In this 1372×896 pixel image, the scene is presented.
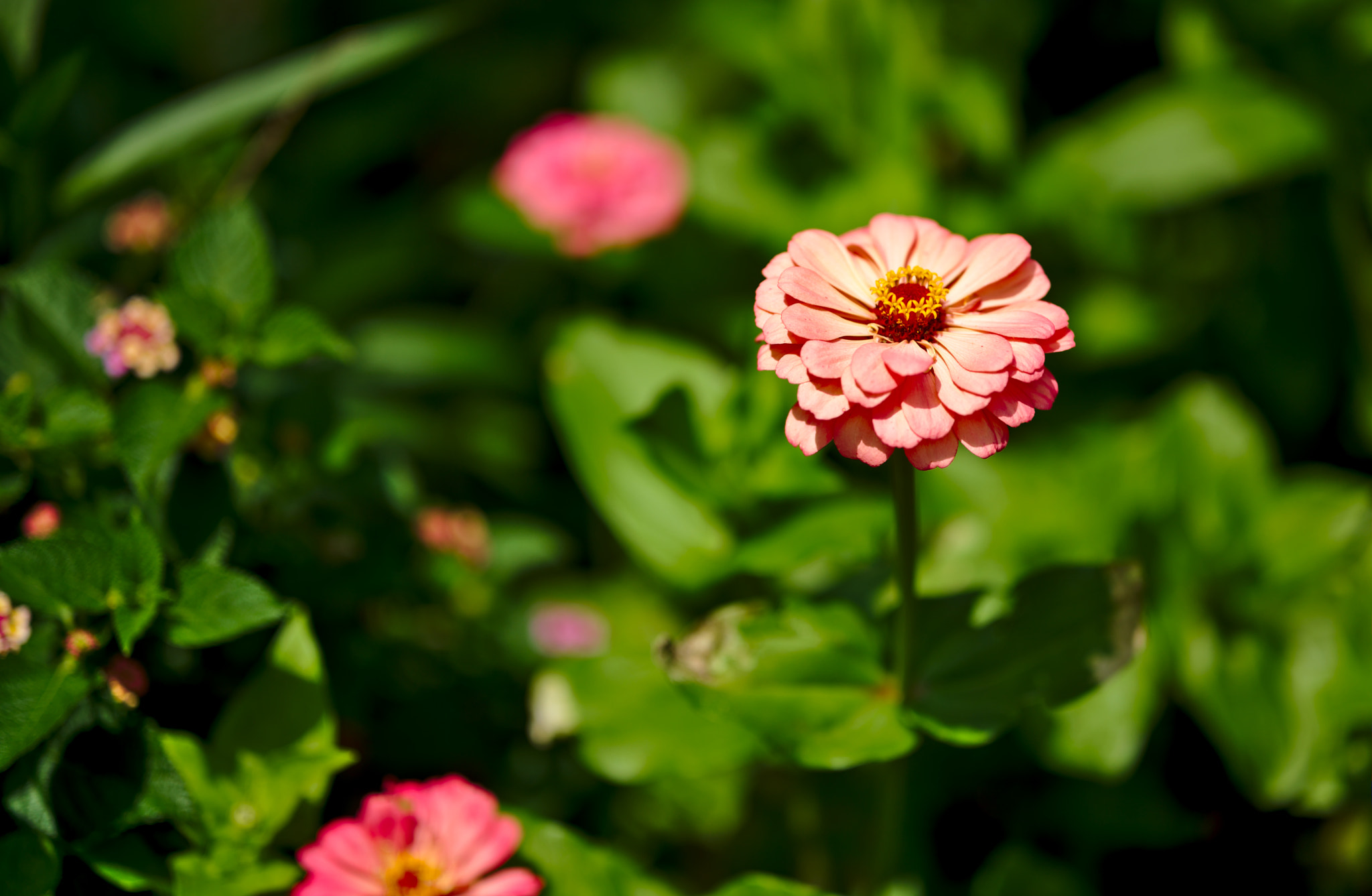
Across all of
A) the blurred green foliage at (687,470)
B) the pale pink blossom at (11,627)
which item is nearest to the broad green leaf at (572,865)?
the blurred green foliage at (687,470)

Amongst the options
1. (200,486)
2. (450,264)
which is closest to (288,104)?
(450,264)

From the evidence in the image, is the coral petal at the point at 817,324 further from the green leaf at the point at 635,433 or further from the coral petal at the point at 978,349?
the green leaf at the point at 635,433

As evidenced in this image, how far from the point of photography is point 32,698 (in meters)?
0.77

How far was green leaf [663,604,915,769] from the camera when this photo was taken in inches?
34.3

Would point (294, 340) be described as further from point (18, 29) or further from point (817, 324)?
point (18, 29)

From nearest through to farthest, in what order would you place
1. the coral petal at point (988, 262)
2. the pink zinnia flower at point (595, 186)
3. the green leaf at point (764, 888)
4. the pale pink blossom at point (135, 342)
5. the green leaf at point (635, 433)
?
the coral petal at point (988, 262)
the green leaf at point (764, 888)
the pale pink blossom at point (135, 342)
the green leaf at point (635, 433)
the pink zinnia flower at point (595, 186)

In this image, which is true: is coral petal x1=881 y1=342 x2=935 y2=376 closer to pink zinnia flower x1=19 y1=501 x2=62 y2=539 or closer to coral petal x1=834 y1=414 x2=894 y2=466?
coral petal x1=834 y1=414 x2=894 y2=466

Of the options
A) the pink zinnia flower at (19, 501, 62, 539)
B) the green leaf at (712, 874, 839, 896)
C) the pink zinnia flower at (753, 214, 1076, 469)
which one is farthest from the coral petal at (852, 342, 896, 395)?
the pink zinnia flower at (19, 501, 62, 539)

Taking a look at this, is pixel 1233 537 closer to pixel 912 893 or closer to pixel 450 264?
pixel 912 893

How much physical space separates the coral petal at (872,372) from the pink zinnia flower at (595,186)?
36.1 inches

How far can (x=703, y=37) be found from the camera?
177 centimetres

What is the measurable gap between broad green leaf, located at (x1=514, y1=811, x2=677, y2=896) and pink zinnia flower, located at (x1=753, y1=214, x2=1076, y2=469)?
42cm

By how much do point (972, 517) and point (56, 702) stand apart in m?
0.94

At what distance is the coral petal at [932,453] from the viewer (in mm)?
667
